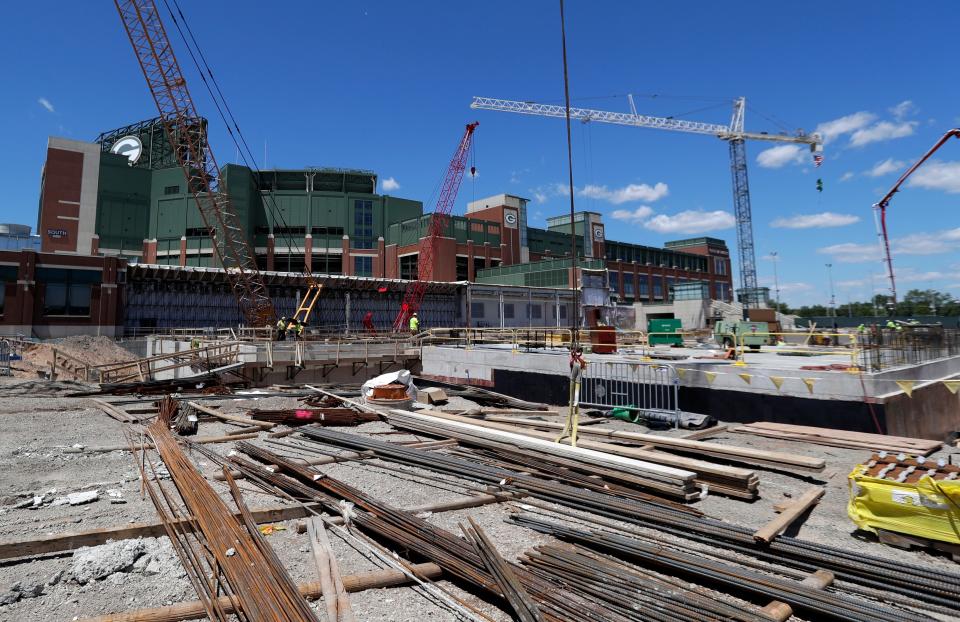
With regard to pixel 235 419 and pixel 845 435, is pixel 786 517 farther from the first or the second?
pixel 235 419

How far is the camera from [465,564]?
5.20 meters

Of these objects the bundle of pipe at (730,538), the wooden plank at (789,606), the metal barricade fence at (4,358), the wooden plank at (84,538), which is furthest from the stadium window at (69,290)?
the wooden plank at (789,606)

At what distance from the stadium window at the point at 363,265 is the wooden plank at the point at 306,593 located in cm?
6752

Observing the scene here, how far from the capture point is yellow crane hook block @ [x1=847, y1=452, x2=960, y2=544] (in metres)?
5.58

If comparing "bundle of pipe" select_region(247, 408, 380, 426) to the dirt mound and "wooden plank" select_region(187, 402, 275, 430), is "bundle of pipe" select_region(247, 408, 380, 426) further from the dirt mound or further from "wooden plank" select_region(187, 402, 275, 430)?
the dirt mound

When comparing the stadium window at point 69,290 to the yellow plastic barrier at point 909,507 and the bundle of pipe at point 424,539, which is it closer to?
the bundle of pipe at point 424,539

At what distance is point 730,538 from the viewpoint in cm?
578

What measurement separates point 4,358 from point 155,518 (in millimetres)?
27988

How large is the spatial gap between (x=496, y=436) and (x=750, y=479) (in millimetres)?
4599

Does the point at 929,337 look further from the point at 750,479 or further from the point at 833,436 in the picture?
the point at 750,479

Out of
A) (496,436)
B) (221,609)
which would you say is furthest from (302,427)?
(221,609)

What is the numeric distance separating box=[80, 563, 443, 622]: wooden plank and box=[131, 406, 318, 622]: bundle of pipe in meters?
0.09

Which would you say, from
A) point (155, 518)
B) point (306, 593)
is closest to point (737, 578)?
point (306, 593)

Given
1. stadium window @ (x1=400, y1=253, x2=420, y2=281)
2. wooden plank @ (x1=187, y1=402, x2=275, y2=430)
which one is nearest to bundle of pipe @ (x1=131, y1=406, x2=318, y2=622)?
wooden plank @ (x1=187, y1=402, x2=275, y2=430)
